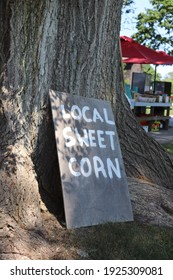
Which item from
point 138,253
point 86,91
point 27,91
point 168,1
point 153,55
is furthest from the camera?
point 168,1

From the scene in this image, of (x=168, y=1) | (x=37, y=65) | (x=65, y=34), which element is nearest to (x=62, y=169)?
(x=37, y=65)

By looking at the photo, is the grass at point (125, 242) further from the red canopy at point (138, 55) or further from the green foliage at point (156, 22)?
the green foliage at point (156, 22)

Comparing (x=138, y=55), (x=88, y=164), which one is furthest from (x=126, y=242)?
(x=138, y=55)

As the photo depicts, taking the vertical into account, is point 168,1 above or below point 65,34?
above

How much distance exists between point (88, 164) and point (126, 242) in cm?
86

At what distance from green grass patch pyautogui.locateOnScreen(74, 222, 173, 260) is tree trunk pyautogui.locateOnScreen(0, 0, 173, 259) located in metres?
0.41

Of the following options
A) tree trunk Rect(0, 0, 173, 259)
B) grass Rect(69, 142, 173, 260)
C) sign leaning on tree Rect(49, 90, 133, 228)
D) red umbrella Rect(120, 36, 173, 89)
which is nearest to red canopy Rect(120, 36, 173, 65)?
red umbrella Rect(120, 36, 173, 89)

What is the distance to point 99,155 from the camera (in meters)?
4.65

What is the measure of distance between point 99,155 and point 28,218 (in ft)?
3.43

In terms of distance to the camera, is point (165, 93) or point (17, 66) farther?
point (165, 93)

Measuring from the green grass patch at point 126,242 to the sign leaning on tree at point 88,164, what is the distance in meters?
0.15

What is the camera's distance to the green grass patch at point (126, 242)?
3863 millimetres

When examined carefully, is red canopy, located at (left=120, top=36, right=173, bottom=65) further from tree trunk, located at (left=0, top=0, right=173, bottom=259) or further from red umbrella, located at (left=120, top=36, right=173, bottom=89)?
tree trunk, located at (left=0, top=0, right=173, bottom=259)

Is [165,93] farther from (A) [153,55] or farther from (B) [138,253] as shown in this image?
(B) [138,253]
